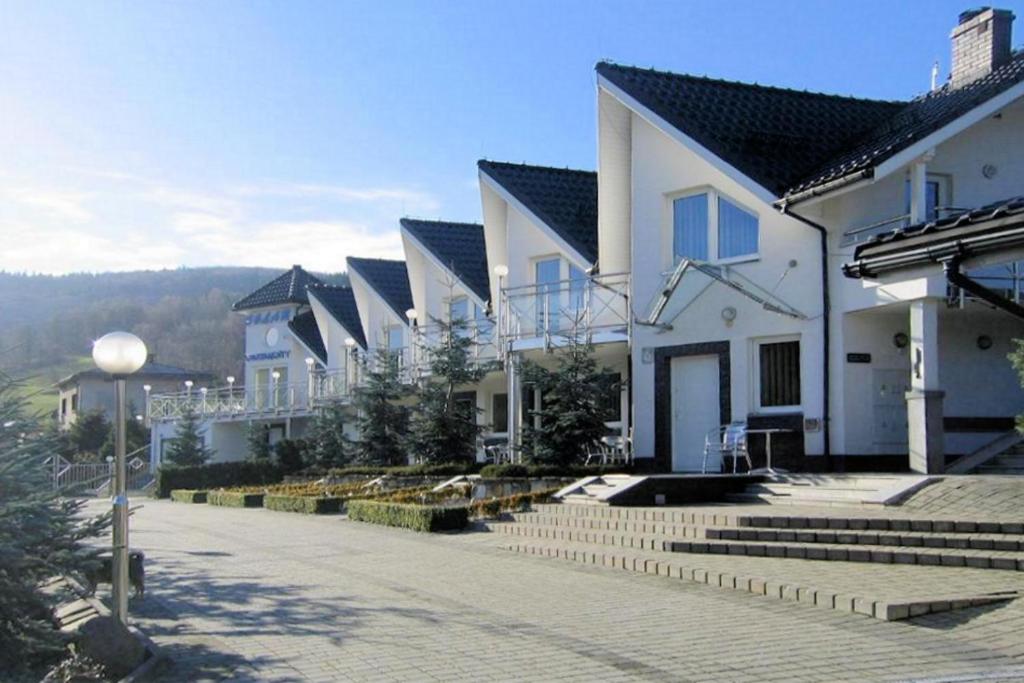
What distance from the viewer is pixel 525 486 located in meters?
20.5

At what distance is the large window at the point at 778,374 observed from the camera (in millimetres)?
20281

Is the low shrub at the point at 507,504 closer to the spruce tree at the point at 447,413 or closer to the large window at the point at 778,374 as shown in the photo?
the large window at the point at 778,374

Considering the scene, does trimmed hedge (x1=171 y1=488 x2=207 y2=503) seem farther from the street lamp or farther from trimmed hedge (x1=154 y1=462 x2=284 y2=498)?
the street lamp

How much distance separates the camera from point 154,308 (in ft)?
327

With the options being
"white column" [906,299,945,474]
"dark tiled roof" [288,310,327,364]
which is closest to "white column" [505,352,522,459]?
"white column" [906,299,945,474]

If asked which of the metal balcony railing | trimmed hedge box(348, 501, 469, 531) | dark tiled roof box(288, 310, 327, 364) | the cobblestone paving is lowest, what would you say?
trimmed hedge box(348, 501, 469, 531)

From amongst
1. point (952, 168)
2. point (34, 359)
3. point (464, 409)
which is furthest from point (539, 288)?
point (34, 359)

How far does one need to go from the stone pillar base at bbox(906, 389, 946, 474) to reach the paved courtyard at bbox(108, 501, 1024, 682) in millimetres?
6497

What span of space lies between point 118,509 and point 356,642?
214 centimetres

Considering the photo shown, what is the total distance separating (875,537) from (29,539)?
836cm

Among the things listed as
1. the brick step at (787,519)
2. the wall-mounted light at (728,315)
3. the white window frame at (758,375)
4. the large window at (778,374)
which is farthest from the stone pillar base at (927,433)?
the wall-mounted light at (728,315)

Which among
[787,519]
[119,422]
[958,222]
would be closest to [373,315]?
[787,519]

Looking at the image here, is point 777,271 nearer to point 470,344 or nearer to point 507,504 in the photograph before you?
point 507,504

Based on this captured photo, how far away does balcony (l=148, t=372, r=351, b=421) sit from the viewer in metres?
41.1
